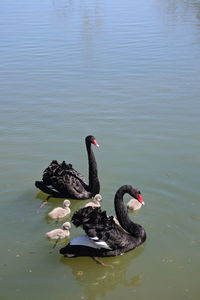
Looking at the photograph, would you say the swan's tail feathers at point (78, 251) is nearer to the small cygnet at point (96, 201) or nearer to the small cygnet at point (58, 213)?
the small cygnet at point (58, 213)

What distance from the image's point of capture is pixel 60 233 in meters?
5.58

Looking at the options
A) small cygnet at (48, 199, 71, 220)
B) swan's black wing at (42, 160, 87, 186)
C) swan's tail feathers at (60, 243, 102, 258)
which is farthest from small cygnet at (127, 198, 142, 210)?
swan's tail feathers at (60, 243, 102, 258)

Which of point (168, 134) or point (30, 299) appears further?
point (168, 134)

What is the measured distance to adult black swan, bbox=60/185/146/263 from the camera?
521 cm

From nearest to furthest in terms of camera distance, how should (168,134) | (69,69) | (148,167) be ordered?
1. (148,167)
2. (168,134)
3. (69,69)

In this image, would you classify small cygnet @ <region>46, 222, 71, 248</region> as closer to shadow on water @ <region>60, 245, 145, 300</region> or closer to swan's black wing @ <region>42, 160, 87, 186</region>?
shadow on water @ <region>60, 245, 145, 300</region>

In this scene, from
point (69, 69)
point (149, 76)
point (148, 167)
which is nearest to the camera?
point (148, 167)

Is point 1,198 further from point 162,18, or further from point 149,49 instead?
point 162,18

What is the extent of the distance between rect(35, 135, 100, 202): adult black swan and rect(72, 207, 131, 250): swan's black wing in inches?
57.0

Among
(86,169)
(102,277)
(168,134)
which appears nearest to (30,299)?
(102,277)

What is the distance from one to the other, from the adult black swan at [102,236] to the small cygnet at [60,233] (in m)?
0.30

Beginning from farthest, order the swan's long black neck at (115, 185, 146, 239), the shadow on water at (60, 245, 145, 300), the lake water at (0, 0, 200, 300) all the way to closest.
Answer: the swan's long black neck at (115, 185, 146, 239)
the lake water at (0, 0, 200, 300)
the shadow on water at (60, 245, 145, 300)

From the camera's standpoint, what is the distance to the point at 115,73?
1186cm

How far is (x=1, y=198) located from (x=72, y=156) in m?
1.51
